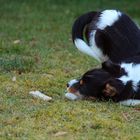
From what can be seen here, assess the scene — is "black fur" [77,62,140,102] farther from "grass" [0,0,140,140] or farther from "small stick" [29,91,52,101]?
"small stick" [29,91,52,101]

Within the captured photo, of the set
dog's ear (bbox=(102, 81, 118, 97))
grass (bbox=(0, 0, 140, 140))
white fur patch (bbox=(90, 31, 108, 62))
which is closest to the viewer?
grass (bbox=(0, 0, 140, 140))

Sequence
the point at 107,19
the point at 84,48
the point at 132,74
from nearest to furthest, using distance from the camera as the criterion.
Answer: the point at 132,74
the point at 84,48
the point at 107,19

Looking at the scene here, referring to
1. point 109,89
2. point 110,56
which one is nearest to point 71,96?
point 109,89

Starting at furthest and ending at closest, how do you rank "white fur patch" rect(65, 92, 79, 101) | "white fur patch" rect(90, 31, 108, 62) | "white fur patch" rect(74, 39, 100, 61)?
"white fur patch" rect(90, 31, 108, 62) < "white fur patch" rect(74, 39, 100, 61) < "white fur patch" rect(65, 92, 79, 101)

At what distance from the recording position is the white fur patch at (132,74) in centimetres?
722

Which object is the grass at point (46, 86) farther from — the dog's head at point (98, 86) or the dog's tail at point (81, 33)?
the dog's tail at point (81, 33)

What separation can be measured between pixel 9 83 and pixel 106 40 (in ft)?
4.66

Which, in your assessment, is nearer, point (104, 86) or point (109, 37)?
point (104, 86)

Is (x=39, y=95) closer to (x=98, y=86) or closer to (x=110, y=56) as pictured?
(x=98, y=86)

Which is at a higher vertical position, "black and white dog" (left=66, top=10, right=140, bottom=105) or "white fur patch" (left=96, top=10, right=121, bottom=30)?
"white fur patch" (left=96, top=10, right=121, bottom=30)

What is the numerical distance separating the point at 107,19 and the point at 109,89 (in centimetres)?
140

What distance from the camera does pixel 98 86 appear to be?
725cm

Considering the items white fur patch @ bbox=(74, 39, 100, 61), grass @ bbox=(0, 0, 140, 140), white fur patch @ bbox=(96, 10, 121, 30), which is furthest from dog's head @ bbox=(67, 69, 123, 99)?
white fur patch @ bbox=(96, 10, 121, 30)

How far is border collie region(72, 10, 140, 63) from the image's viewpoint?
25.9 feet
